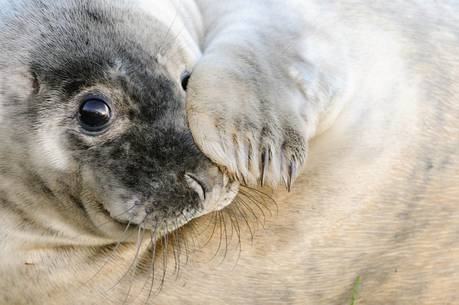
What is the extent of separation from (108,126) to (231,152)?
1.22 ft

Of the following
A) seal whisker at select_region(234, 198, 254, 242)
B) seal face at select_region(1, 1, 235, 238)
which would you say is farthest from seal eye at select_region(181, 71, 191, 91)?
seal whisker at select_region(234, 198, 254, 242)

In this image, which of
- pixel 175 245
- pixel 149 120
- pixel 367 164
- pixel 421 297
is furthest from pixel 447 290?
pixel 149 120

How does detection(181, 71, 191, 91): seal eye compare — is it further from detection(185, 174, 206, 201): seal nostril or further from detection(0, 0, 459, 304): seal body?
detection(185, 174, 206, 201): seal nostril

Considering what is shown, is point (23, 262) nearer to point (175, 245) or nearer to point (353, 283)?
point (175, 245)

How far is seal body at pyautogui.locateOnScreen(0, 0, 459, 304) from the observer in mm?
2533

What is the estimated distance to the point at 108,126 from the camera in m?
2.54

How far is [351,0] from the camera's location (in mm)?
3145

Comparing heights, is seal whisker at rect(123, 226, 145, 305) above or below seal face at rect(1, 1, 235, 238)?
below

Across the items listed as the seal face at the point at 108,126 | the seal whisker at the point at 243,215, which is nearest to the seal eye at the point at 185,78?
the seal face at the point at 108,126

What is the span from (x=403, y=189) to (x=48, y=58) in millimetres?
1271

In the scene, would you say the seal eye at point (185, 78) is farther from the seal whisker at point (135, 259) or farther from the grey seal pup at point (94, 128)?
the seal whisker at point (135, 259)

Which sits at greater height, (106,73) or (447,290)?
(106,73)

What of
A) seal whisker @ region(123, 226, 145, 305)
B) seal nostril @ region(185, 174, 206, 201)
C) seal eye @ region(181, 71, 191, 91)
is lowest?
seal whisker @ region(123, 226, 145, 305)

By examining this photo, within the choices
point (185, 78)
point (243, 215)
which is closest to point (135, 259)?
point (243, 215)
